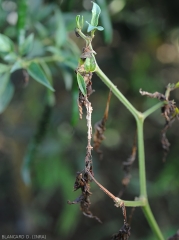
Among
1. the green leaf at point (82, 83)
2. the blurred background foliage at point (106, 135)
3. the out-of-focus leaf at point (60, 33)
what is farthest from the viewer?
the blurred background foliage at point (106, 135)

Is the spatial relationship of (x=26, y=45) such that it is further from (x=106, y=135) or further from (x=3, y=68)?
(x=106, y=135)

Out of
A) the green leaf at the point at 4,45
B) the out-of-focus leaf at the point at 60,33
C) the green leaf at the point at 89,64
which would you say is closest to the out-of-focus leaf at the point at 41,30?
the out-of-focus leaf at the point at 60,33

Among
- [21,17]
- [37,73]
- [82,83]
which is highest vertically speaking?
[21,17]

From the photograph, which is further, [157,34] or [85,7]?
[157,34]

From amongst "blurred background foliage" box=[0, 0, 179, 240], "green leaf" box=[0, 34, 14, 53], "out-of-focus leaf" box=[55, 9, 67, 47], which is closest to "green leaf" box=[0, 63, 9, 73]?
"green leaf" box=[0, 34, 14, 53]

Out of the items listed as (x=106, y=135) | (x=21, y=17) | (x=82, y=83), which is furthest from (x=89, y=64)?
(x=106, y=135)

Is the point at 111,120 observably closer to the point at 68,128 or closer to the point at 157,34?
the point at 68,128

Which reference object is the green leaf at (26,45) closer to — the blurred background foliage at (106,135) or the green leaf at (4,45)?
the green leaf at (4,45)

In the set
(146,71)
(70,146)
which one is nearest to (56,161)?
(70,146)
